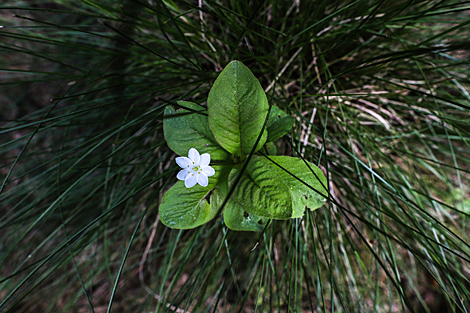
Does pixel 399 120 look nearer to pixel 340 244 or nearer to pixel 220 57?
pixel 340 244

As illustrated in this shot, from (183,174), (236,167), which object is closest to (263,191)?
(236,167)

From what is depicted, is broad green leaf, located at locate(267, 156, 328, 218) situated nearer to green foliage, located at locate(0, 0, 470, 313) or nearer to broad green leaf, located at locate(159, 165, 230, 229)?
green foliage, located at locate(0, 0, 470, 313)

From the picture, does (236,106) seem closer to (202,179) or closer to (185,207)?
(202,179)

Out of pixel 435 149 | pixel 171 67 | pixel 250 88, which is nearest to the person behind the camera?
pixel 250 88

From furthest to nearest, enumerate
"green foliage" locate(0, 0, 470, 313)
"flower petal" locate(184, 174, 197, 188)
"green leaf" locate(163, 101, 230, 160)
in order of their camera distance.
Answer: "green foliage" locate(0, 0, 470, 313), "green leaf" locate(163, 101, 230, 160), "flower petal" locate(184, 174, 197, 188)

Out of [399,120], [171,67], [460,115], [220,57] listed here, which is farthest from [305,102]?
[460,115]

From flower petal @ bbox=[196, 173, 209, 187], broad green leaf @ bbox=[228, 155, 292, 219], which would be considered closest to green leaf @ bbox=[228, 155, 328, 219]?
broad green leaf @ bbox=[228, 155, 292, 219]
